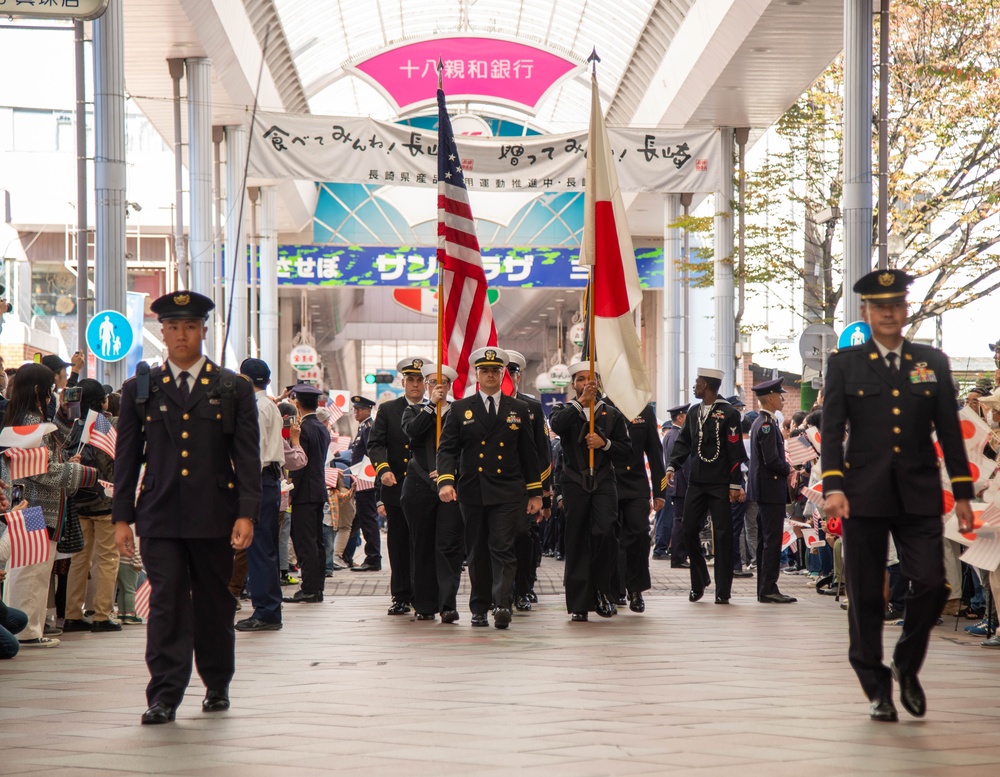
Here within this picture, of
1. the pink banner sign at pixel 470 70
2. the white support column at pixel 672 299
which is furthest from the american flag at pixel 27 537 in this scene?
the white support column at pixel 672 299

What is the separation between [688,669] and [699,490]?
4705 millimetres

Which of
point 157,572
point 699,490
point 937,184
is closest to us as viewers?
point 157,572

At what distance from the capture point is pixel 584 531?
35.0 ft

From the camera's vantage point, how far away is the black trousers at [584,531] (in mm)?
10594

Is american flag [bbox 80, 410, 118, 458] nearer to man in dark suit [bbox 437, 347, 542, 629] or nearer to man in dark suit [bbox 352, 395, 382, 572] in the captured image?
man in dark suit [bbox 437, 347, 542, 629]

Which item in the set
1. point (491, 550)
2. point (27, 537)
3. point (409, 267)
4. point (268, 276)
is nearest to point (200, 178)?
point (268, 276)

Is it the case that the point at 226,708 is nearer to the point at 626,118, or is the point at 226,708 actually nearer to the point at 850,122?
the point at 850,122

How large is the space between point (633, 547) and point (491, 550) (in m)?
1.94

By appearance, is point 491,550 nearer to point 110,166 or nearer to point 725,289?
point 110,166

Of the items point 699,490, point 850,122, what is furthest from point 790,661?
point 850,122

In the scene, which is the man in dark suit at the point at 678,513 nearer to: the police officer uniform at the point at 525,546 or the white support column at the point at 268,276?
the police officer uniform at the point at 525,546

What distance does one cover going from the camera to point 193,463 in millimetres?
6230

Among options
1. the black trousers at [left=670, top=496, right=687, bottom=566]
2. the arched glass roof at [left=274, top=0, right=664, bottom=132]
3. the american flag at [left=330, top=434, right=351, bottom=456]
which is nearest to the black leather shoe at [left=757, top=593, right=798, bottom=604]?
the black trousers at [left=670, top=496, right=687, bottom=566]

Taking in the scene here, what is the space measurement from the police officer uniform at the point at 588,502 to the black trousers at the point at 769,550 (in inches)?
75.0
